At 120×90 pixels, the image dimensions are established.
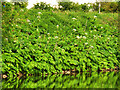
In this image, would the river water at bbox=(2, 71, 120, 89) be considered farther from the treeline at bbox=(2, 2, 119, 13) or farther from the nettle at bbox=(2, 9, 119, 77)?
the treeline at bbox=(2, 2, 119, 13)

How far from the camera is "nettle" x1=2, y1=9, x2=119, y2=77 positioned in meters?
6.48

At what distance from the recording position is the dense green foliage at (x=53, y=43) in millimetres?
6485

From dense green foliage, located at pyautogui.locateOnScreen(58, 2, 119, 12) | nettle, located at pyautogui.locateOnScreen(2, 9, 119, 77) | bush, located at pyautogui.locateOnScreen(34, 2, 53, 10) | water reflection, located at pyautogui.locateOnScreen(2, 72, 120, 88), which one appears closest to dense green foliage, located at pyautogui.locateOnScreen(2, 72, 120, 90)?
water reflection, located at pyautogui.locateOnScreen(2, 72, 120, 88)

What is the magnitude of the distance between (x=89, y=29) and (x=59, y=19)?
1125mm

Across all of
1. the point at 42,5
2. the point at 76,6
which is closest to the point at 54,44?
the point at 42,5

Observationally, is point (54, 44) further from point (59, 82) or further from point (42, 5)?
point (42, 5)

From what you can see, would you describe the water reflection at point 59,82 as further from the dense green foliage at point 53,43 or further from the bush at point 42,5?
the bush at point 42,5

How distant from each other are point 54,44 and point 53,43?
0.05m

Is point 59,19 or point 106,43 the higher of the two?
point 59,19

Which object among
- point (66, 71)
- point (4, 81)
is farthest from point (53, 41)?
point (4, 81)

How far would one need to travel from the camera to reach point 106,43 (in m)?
7.73

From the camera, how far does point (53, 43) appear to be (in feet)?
22.9

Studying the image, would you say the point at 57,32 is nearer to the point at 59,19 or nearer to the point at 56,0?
the point at 59,19

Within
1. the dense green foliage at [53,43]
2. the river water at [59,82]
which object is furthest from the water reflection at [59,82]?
the dense green foliage at [53,43]
